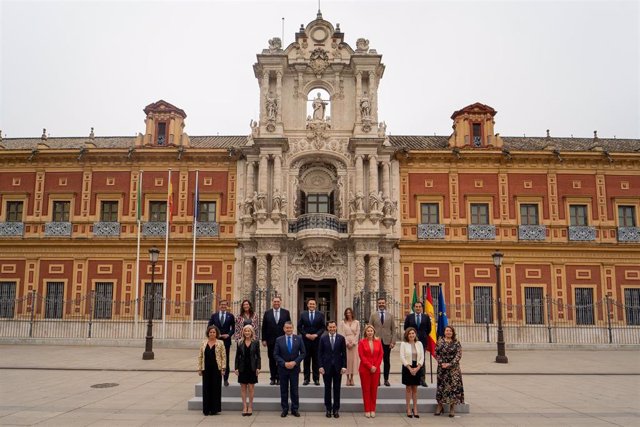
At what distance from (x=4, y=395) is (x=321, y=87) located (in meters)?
21.6

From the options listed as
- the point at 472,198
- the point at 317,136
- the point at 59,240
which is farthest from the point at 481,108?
the point at 59,240

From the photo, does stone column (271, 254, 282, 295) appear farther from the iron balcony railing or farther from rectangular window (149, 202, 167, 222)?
rectangular window (149, 202, 167, 222)

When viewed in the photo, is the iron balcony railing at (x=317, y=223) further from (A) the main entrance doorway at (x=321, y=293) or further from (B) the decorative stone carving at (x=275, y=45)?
(B) the decorative stone carving at (x=275, y=45)

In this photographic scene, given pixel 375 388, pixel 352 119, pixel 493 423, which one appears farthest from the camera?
pixel 352 119

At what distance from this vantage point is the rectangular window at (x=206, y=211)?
27.9 metres

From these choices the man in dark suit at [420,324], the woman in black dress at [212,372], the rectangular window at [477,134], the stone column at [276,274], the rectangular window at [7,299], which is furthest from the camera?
the rectangular window at [477,134]

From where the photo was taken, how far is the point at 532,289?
1055 inches

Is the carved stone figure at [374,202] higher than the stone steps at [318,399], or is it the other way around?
the carved stone figure at [374,202]

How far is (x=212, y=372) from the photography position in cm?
954

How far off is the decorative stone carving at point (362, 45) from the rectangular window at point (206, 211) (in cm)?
1143

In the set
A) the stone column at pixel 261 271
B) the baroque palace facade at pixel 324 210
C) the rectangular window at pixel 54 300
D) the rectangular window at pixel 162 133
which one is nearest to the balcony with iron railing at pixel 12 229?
the baroque palace facade at pixel 324 210

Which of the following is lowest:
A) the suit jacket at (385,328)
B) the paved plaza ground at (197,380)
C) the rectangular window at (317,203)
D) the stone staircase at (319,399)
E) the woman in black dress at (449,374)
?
the paved plaza ground at (197,380)

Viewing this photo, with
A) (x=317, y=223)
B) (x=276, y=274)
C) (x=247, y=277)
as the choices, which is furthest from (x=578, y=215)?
(x=247, y=277)

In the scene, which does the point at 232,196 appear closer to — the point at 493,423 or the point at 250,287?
the point at 250,287
